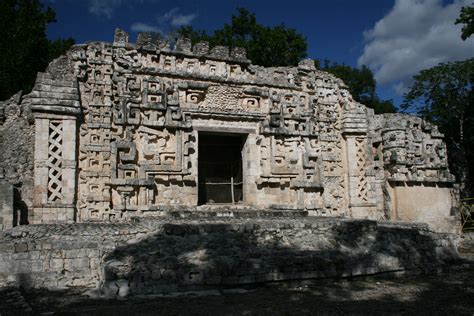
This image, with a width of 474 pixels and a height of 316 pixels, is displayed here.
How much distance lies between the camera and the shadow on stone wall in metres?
6.08


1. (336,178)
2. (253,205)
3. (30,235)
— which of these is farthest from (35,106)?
(336,178)

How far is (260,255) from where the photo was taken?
6.75 meters

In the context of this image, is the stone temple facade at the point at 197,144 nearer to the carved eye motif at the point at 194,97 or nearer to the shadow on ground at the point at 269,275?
the carved eye motif at the point at 194,97

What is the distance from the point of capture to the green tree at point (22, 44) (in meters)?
16.2

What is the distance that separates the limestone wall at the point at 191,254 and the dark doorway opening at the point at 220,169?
4018 millimetres

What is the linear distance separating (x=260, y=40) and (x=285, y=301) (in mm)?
19787

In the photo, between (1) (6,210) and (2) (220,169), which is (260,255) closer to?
(1) (6,210)

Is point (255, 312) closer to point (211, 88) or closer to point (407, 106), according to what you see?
point (211, 88)

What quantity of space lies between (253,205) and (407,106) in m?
13.0

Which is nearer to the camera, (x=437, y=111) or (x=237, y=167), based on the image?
(x=237, y=167)

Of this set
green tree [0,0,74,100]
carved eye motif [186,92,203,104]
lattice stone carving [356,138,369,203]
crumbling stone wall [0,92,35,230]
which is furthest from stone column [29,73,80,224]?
green tree [0,0,74,100]

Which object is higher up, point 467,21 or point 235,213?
point 467,21

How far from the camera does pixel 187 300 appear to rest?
5.61m

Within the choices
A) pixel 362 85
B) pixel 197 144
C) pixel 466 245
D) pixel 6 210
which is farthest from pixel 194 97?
pixel 362 85
